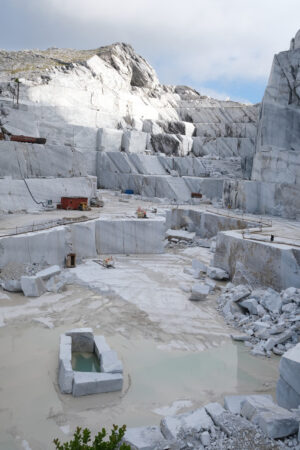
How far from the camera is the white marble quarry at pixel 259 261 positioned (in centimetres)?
1224

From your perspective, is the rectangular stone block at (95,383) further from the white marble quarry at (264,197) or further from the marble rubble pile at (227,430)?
the white marble quarry at (264,197)

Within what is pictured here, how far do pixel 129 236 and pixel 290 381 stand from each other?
12.8 metres

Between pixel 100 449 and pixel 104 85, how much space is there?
40863mm

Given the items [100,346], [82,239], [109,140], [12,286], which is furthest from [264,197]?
[109,140]

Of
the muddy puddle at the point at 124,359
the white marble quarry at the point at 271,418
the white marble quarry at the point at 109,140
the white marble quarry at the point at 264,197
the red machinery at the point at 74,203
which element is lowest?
the muddy puddle at the point at 124,359

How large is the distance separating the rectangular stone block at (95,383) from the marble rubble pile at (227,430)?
1.56 metres

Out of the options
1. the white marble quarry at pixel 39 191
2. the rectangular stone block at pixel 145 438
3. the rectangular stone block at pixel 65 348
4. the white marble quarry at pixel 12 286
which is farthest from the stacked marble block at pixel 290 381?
the white marble quarry at pixel 39 191

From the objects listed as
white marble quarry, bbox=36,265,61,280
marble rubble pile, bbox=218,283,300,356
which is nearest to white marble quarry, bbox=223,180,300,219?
marble rubble pile, bbox=218,283,300,356

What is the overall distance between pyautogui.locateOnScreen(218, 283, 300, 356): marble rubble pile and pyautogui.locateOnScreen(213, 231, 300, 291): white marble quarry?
688mm

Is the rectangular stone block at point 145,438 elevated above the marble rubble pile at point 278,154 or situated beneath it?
situated beneath

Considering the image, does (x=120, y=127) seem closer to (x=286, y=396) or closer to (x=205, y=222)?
(x=205, y=222)

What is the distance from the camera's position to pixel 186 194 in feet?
99.7

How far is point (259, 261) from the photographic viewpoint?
13.2 meters

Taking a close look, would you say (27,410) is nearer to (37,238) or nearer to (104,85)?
(37,238)
